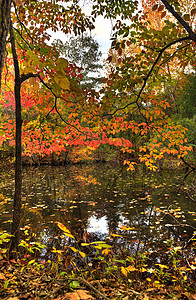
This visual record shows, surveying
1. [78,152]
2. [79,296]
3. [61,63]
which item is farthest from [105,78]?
[78,152]

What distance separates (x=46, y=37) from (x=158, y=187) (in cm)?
798

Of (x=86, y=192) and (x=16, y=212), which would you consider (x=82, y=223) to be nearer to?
(x=16, y=212)

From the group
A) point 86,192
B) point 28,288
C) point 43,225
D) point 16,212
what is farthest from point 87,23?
point 86,192

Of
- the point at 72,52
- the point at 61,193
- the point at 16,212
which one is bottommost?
the point at 61,193

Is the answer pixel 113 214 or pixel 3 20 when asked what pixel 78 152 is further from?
pixel 3 20

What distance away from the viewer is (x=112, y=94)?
3896 millimetres

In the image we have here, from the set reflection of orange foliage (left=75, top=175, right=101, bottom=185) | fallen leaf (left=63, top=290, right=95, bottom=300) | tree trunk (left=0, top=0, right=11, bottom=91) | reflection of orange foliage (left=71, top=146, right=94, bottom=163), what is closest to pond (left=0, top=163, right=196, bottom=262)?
fallen leaf (left=63, top=290, right=95, bottom=300)

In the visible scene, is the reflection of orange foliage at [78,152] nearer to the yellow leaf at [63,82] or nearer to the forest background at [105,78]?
the forest background at [105,78]

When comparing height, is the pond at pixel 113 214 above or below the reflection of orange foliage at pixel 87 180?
above

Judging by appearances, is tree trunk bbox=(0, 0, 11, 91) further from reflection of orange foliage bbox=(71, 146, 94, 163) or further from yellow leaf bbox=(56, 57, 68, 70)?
reflection of orange foliage bbox=(71, 146, 94, 163)

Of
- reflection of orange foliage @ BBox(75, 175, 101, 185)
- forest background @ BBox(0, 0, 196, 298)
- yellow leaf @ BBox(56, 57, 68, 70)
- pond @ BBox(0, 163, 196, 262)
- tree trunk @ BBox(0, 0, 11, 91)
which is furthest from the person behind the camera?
reflection of orange foliage @ BBox(75, 175, 101, 185)

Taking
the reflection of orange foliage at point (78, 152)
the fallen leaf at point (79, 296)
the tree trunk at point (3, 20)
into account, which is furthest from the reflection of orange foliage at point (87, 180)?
the tree trunk at point (3, 20)

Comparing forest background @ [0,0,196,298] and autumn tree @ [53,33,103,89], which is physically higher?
autumn tree @ [53,33,103,89]

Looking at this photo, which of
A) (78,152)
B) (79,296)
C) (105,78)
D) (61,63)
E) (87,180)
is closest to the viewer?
(61,63)
